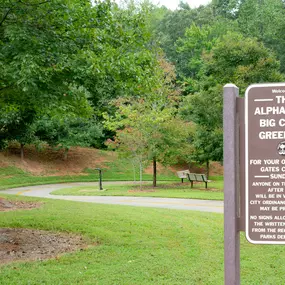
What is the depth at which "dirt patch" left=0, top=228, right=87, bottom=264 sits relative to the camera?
25.2 ft

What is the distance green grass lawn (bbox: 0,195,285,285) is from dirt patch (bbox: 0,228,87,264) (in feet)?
1.15

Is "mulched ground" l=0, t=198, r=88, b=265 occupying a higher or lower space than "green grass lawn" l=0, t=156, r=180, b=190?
higher

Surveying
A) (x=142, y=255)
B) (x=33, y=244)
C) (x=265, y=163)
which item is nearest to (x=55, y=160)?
(x=33, y=244)

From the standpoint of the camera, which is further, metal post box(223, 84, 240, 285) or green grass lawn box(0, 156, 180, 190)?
green grass lawn box(0, 156, 180, 190)

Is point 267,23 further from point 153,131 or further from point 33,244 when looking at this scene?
point 33,244

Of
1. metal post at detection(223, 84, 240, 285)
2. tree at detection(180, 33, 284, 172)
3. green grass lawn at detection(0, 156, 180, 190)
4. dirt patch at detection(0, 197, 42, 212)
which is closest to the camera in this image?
metal post at detection(223, 84, 240, 285)

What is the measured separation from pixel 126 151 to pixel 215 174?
16.2 m

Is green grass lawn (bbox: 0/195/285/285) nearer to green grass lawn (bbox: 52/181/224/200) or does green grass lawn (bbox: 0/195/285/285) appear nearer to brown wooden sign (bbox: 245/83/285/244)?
brown wooden sign (bbox: 245/83/285/244)

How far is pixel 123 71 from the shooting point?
8422mm

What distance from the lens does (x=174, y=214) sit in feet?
40.6

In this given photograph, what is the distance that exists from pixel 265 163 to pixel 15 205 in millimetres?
12566

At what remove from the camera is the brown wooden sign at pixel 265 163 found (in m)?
3.72

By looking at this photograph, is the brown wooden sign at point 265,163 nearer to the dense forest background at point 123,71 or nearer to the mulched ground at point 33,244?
the dense forest background at point 123,71

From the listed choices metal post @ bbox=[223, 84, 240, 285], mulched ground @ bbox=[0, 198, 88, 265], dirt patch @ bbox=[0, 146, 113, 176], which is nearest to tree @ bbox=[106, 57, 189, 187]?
dirt patch @ bbox=[0, 146, 113, 176]
